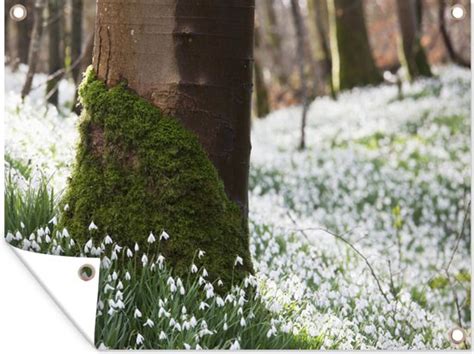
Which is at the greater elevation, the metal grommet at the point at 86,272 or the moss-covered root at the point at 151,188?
the moss-covered root at the point at 151,188

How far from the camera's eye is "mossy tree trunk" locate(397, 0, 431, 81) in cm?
715

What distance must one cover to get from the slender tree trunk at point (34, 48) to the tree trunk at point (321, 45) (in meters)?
5.14

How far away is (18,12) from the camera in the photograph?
4.22 metres

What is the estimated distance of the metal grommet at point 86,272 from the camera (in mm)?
3705

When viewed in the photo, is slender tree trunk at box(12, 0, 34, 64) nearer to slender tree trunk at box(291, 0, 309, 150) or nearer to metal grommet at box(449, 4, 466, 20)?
metal grommet at box(449, 4, 466, 20)

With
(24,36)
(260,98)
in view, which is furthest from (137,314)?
(260,98)

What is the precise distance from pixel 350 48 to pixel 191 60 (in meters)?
5.73

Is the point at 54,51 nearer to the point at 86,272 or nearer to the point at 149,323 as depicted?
the point at 86,272

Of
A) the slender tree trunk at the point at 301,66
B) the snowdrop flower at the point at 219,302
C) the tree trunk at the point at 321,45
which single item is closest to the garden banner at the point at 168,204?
the snowdrop flower at the point at 219,302

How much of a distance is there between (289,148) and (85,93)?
5.14 meters

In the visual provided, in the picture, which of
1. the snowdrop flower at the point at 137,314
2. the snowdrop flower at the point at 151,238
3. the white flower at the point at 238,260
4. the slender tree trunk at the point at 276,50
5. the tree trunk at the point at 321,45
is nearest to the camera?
the snowdrop flower at the point at 137,314

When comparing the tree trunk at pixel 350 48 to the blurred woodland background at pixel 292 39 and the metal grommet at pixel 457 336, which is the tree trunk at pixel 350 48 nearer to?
the blurred woodland background at pixel 292 39

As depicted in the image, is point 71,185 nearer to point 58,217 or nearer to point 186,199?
point 58,217

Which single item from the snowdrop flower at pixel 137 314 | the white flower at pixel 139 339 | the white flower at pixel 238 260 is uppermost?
the white flower at pixel 238 260
